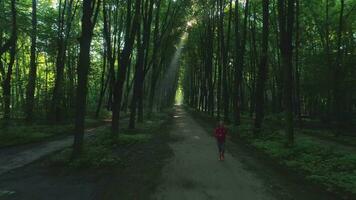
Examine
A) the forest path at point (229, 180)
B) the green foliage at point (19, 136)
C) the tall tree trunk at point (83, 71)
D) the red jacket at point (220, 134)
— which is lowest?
the forest path at point (229, 180)

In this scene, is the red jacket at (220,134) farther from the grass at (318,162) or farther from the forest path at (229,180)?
the grass at (318,162)

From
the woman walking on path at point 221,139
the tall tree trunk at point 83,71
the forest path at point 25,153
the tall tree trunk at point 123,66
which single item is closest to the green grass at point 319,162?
the woman walking on path at point 221,139

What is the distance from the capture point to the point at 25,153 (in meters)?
14.7

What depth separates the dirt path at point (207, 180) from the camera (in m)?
8.42

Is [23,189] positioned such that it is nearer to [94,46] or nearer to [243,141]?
[243,141]

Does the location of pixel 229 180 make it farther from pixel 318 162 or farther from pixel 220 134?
pixel 318 162

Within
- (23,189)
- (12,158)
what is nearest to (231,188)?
(23,189)

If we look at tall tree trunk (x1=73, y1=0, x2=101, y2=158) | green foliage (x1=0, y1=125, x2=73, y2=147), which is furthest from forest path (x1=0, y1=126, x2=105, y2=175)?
tall tree trunk (x1=73, y1=0, x2=101, y2=158)

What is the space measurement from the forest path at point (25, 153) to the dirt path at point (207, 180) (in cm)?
499

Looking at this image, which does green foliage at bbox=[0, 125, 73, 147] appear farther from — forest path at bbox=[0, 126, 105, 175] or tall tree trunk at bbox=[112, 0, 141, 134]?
tall tree trunk at bbox=[112, 0, 141, 134]

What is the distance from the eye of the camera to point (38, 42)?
95.6 ft

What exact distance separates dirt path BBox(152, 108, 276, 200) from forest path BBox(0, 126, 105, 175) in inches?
197

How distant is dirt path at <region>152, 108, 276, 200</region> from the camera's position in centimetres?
842

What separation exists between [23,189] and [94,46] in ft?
140
